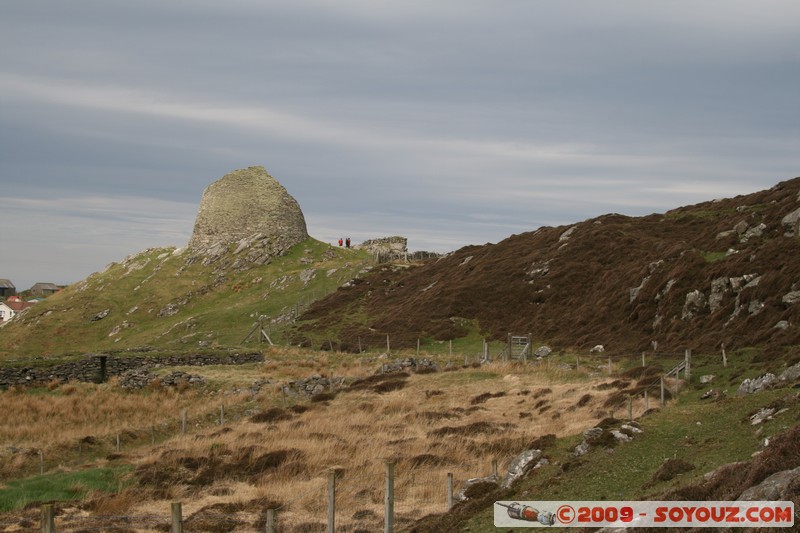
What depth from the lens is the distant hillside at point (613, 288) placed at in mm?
40844

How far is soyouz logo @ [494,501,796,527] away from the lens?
9.59 m

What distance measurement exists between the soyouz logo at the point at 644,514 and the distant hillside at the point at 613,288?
21990 millimetres

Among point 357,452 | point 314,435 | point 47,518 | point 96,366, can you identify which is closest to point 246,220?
point 96,366

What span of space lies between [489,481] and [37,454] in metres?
18.1

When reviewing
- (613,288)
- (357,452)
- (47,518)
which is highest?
(613,288)

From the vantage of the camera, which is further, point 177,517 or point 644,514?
point 177,517

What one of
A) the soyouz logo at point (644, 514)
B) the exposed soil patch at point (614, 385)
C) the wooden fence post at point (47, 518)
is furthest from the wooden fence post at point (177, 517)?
the exposed soil patch at point (614, 385)

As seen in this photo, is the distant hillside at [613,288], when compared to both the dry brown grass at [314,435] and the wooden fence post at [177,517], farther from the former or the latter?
the wooden fence post at [177,517]

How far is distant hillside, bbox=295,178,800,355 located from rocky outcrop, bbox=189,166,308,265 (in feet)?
75.9

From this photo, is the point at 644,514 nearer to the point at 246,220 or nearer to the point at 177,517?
the point at 177,517

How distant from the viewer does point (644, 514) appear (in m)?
11.6

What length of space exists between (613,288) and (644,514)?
4631 centimetres

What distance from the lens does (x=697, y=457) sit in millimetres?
17094

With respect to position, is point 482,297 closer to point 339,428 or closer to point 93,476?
point 339,428
